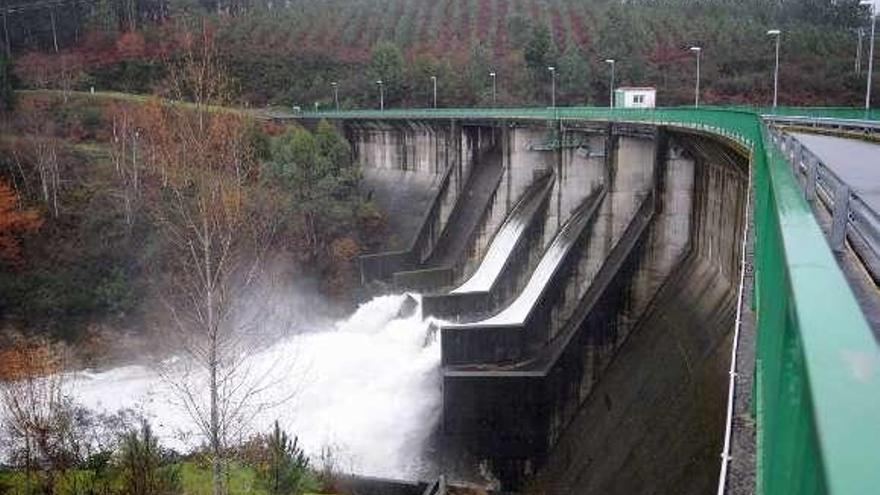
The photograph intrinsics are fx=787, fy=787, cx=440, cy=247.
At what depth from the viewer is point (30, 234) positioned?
35.1 m

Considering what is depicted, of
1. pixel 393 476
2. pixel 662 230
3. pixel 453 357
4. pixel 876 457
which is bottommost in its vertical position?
pixel 393 476

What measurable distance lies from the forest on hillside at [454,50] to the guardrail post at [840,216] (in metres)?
52.1

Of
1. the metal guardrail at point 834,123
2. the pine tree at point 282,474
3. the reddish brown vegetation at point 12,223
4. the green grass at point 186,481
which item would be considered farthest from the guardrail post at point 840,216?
the reddish brown vegetation at point 12,223

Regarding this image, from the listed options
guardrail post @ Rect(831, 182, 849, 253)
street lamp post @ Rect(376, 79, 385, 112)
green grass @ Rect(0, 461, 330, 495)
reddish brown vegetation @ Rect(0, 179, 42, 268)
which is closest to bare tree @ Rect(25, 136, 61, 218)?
reddish brown vegetation @ Rect(0, 179, 42, 268)

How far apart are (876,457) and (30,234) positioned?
38.9 metres

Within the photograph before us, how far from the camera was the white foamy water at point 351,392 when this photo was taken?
70.9ft

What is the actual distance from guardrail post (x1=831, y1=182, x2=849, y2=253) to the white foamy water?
15.8 metres

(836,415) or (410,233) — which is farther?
(410,233)

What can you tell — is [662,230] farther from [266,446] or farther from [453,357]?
[266,446]

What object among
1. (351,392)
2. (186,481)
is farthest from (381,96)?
(186,481)

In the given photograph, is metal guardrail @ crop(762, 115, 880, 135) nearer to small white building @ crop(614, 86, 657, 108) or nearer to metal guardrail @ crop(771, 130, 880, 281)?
metal guardrail @ crop(771, 130, 880, 281)

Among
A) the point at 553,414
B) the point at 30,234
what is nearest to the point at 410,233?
the point at 30,234

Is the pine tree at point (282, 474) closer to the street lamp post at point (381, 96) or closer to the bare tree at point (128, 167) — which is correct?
the bare tree at point (128, 167)

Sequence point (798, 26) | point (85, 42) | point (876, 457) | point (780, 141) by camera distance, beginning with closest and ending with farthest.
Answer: point (876, 457)
point (780, 141)
point (85, 42)
point (798, 26)
